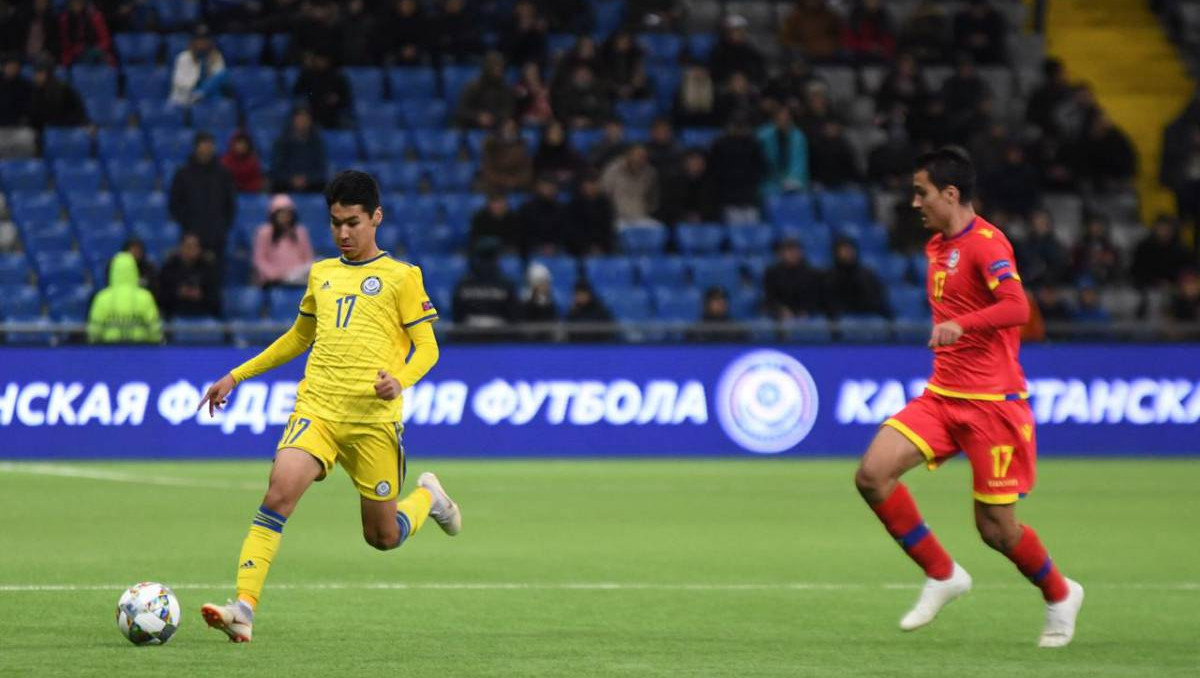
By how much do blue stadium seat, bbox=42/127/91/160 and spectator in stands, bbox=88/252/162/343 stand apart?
3374 mm

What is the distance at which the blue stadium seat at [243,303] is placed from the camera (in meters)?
20.3

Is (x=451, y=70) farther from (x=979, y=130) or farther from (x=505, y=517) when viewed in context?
(x=505, y=517)

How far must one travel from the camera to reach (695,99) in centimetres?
2278

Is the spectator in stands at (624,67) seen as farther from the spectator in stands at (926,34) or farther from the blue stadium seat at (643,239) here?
the spectator in stands at (926,34)

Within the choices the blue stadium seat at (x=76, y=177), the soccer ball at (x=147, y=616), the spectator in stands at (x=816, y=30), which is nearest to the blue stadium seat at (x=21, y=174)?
the blue stadium seat at (x=76, y=177)

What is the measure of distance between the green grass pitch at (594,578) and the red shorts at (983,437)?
69cm

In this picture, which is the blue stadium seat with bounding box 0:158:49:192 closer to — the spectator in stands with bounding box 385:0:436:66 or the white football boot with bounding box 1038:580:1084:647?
the spectator in stands with bounding box 385:0:436:66

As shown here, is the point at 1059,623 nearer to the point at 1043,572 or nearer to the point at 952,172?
the point at 1043,572

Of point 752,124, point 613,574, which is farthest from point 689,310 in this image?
point 613,574

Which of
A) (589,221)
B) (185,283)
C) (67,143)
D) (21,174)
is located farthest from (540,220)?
(21,174)

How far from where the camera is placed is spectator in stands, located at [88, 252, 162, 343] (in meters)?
18.2

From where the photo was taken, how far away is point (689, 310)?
20.9 metres

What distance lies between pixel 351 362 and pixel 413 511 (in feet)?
4.07

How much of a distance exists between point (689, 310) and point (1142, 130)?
8518 mm
